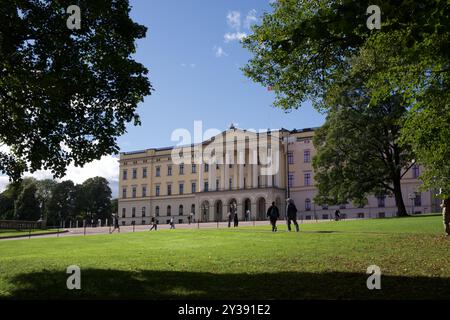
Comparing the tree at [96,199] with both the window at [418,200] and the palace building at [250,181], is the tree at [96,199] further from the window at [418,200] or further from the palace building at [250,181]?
the window at [418,200]

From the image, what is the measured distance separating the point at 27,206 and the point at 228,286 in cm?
8078

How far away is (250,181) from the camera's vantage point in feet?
279

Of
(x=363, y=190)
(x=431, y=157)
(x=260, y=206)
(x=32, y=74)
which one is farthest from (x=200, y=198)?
(x=32, y=74)

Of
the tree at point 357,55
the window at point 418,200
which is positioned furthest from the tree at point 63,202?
the tree at point 357,55

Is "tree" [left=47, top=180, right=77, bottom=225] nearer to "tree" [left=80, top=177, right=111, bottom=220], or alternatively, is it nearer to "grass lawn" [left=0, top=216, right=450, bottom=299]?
"tree" [left=80, top=177, right=111, bottom=220]

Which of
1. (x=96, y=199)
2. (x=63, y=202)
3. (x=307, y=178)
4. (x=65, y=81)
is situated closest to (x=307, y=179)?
(x=307, y=178)

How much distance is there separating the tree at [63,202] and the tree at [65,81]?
317ft

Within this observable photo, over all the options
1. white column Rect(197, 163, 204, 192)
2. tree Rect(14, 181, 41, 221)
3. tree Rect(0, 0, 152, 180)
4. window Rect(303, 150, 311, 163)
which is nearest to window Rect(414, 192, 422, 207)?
window Rect(303, 150, 311, 163)

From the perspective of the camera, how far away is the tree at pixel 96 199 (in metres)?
109

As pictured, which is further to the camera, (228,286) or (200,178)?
(200,178)

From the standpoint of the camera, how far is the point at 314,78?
15.8 meters

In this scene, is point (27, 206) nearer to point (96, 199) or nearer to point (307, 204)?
point (96, 199)

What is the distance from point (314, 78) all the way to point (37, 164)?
31.3 feet
